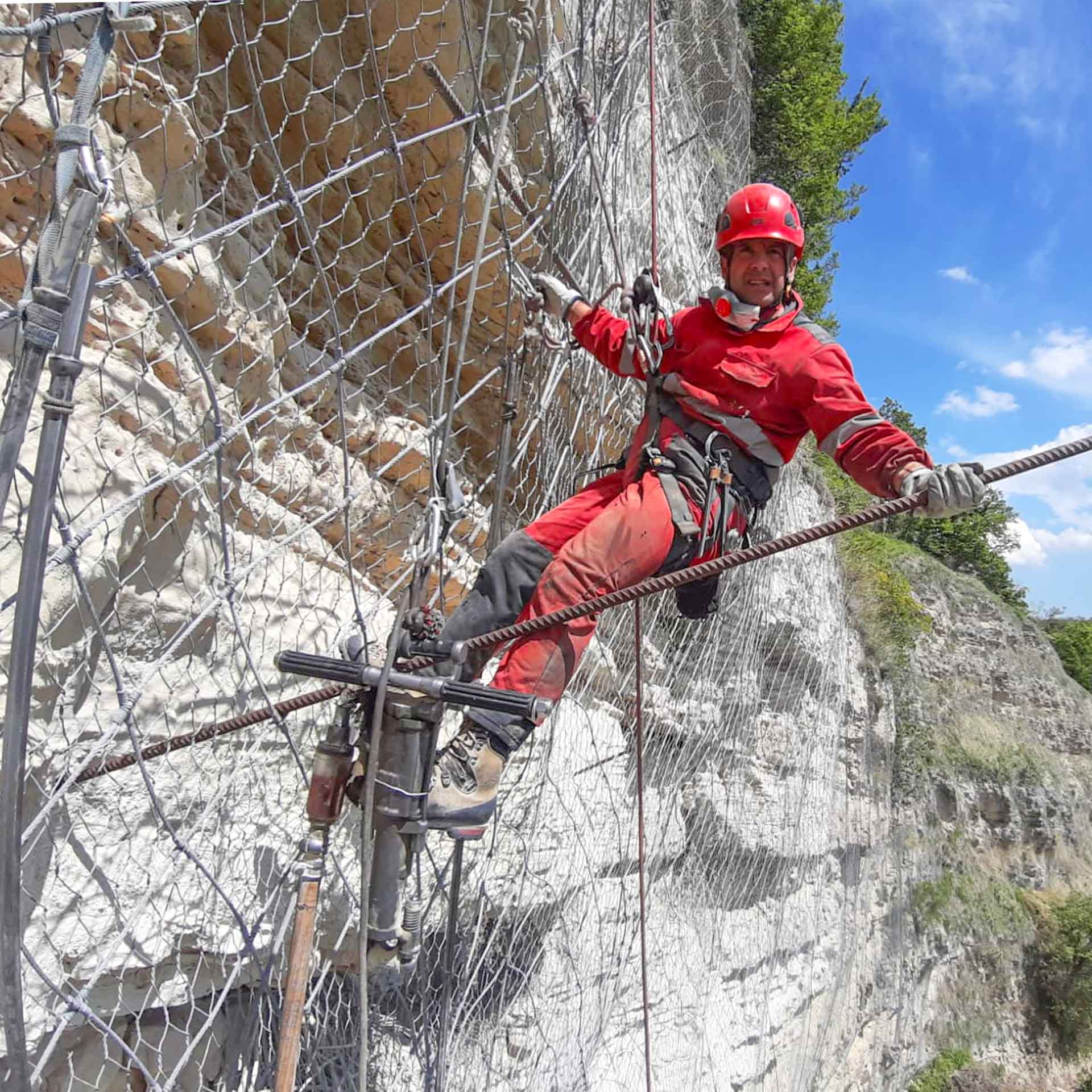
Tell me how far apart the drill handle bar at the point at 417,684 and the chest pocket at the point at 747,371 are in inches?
36.0

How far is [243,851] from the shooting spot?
1.63 metres

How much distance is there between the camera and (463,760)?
132 centimetres

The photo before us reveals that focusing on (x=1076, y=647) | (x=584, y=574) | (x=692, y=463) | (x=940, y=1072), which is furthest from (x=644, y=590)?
(x=1076, y=647)

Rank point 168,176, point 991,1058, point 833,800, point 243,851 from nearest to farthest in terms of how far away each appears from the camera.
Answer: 1. point 168,176
2. point 243,851
3. point 833,800
4. point 991,1058

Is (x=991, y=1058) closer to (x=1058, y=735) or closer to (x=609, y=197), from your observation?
(x=1058, y=735)

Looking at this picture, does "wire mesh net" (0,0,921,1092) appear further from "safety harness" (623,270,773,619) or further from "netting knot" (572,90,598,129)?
"safety harness" (623,270,773,619)

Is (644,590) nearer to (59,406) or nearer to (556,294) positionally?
(59,406)

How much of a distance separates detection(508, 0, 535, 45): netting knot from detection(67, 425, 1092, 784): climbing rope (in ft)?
4.76

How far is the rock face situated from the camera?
1.37 m

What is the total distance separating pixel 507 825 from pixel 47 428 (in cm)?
186

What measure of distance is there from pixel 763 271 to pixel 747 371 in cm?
29

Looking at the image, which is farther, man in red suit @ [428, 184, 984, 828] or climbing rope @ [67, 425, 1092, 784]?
man in red suit @ [428, 184, 984, 828]

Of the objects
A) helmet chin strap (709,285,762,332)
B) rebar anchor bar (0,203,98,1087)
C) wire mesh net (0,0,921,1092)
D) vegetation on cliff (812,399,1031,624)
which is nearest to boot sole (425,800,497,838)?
wire mesh net (0,0,921,1092)

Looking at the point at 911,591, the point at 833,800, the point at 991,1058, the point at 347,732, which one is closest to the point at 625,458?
the point at 347,732
